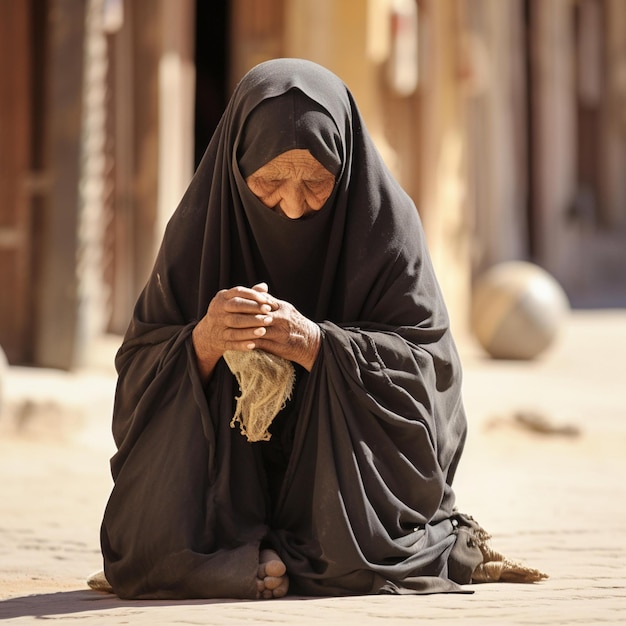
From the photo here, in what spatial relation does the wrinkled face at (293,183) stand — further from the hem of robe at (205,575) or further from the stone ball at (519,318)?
the stone ball at (519,318)

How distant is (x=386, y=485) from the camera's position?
4082 millimetres

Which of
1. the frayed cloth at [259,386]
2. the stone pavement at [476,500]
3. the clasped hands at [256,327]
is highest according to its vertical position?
the clasped hands at [256,327]

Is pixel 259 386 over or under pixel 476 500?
over

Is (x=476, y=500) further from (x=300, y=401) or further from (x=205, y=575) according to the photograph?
(x=205, y=575)

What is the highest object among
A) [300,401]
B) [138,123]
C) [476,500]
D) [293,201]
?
[138,123]

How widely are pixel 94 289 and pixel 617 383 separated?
4161 millimetres

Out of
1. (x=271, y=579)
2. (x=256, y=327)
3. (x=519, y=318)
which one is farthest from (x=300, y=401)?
(x=519, y=318)

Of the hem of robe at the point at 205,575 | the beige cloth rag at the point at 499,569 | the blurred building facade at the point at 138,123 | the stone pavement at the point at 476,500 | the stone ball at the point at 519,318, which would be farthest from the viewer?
the stone ball at the point at 519,318

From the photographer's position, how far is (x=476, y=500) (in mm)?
6484

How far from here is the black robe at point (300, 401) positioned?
157 inches

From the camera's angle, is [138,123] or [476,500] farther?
[138,123]

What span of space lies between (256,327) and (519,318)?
8.30 m

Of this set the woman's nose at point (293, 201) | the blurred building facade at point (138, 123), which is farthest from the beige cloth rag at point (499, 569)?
the blurred building facade at point (138, 123)

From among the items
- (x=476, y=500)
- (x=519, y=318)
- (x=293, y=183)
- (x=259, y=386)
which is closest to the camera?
(x=259, y=386)
